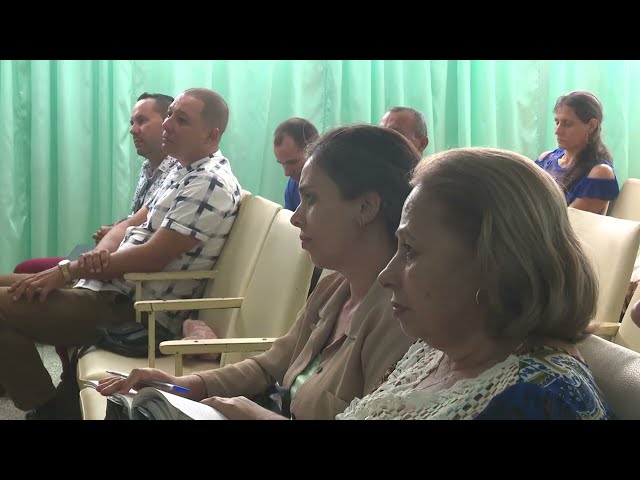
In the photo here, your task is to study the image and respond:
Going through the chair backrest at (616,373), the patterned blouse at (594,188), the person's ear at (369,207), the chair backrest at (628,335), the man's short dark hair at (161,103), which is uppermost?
the person's ear at (369,207)

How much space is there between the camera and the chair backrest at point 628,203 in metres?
3.57

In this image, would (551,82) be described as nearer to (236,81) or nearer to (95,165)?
(236,81)

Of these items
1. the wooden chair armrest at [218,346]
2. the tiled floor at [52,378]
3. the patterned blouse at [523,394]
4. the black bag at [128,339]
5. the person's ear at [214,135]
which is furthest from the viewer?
the tiled floor at [52,378]

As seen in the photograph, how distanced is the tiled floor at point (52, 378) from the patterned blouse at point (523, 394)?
2367 mm

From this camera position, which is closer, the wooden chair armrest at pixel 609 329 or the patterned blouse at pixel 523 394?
the patterned blouse at pixel 523 394

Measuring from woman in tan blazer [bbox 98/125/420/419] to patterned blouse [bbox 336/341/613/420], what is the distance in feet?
1.04

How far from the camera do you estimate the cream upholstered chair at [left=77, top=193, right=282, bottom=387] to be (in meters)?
2.40

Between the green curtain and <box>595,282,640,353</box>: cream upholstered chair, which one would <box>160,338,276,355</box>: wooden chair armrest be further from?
the green curtain

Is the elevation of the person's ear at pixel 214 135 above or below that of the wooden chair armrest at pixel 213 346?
above

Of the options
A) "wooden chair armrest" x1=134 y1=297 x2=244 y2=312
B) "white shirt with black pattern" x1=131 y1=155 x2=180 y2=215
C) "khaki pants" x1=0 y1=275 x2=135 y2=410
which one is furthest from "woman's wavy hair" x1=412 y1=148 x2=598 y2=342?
"white shirt with black pattern" x1=131 y1=155 x2=180 y2=215

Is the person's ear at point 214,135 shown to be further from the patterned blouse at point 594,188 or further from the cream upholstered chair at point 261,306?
the patterned blouse at point 594,188

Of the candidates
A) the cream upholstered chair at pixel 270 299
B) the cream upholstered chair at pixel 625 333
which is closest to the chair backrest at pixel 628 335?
the cream upholstered chair at pixel 625 333

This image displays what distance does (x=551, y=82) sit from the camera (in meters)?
4.55

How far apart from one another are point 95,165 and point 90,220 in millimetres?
269
